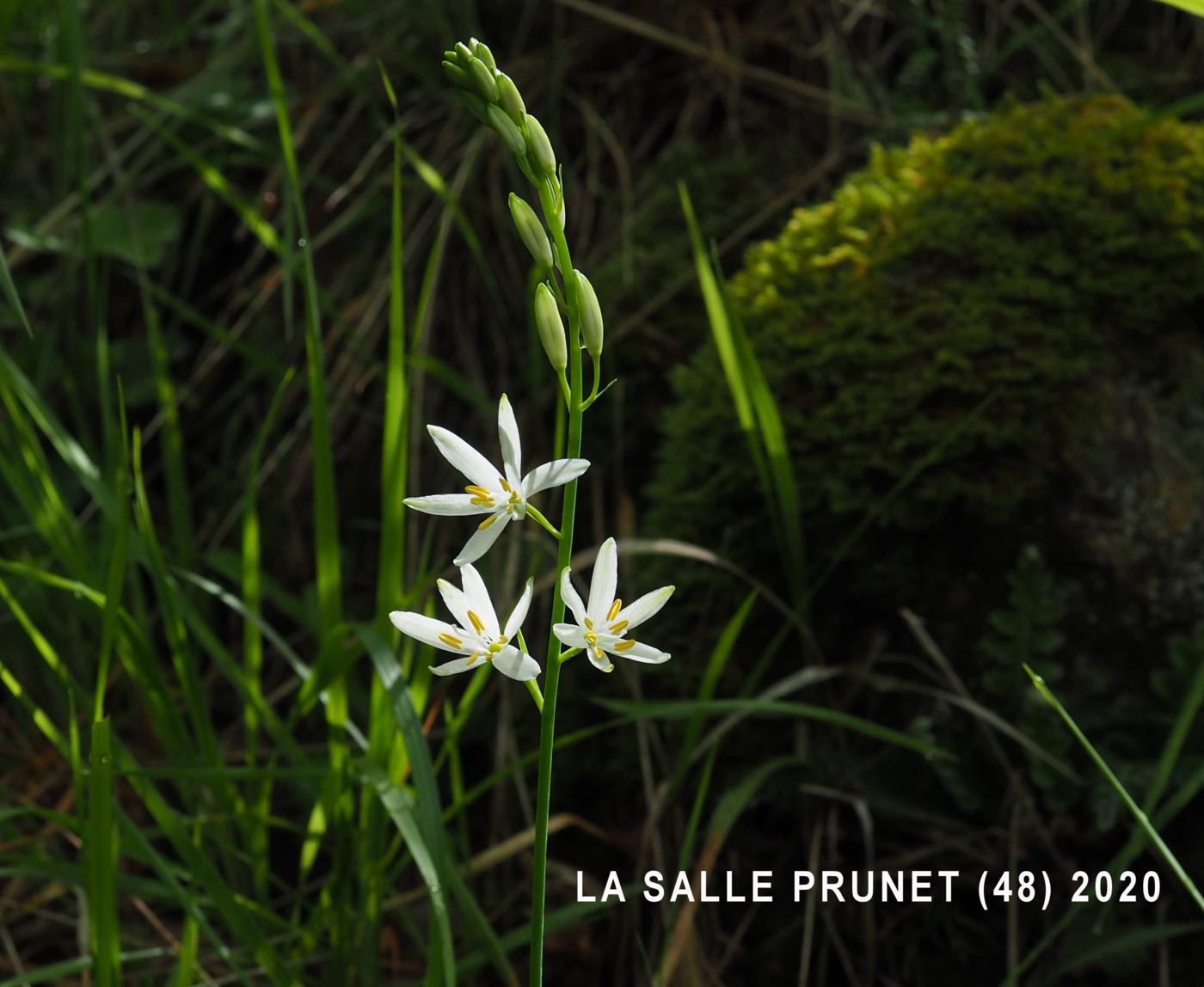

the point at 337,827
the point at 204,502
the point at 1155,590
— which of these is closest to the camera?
the point at 337,827

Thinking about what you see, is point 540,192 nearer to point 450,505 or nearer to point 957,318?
point 450,505

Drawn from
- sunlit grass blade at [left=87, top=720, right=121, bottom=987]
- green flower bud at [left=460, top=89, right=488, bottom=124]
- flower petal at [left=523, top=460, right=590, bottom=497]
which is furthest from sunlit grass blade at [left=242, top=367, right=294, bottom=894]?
flower petal at [left=523, top=460, right=590, bottom=497]

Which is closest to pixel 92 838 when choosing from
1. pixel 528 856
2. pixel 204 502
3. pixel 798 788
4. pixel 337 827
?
pixel 337 827

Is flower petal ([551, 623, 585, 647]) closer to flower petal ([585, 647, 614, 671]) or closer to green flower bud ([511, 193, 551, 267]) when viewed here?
flower petal ([585, 647, 614, 671])

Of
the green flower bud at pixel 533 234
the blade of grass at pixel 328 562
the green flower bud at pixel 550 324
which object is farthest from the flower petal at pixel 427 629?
the blade of grass at pixel 328 562

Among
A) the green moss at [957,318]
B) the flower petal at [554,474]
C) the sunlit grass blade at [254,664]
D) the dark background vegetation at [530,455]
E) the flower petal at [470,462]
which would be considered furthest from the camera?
the green moss at [957,318]

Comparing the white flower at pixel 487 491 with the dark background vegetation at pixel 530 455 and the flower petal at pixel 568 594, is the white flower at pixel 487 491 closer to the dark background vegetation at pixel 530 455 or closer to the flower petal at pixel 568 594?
the flower petal at pixel 568 594

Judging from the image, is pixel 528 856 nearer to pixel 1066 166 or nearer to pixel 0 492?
pixel 0 492

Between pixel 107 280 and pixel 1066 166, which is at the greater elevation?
pixel 1066 166
